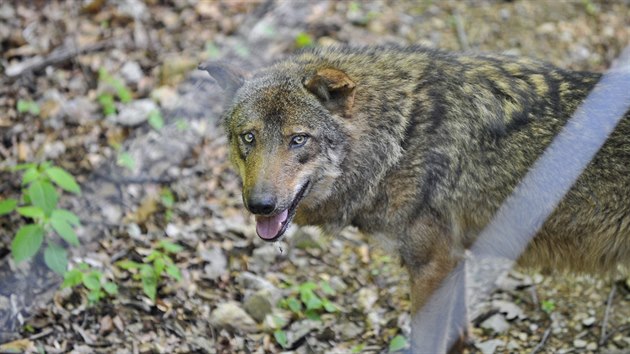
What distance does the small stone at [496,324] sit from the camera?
5.99 meters

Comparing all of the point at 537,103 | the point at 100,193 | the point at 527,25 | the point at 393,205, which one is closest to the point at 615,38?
the point at 527,25

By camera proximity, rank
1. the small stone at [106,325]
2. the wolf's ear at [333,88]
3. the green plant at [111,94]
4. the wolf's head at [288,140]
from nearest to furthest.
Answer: the wolf's head at [288,140]
the wolf's ear at [333,88]
the small stone at [106,325]
the green plant at [111,94]

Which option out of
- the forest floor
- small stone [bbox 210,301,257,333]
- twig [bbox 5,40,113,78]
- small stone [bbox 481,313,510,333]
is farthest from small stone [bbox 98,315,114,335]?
twig [bbox 5,40,113,78]

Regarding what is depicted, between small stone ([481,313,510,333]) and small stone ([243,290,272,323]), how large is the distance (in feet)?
5.87

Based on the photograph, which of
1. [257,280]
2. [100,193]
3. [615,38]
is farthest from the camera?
[615,38]

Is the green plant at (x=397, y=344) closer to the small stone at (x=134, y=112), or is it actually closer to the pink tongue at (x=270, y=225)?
the pink tongue at (x=270, y=225)

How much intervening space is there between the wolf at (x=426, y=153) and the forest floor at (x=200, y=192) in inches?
31.3

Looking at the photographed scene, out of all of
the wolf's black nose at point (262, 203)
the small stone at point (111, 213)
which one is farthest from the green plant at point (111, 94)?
the wolf's black nose at point (262, 203)

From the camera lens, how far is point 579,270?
5320 millimetres

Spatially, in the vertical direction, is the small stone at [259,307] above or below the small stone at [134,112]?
below

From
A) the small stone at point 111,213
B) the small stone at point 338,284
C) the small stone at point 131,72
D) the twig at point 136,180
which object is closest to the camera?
the small stone at point 338,284

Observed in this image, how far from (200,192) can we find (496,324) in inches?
123

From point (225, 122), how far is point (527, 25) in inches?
217

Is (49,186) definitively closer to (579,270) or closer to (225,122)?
(225,122)
